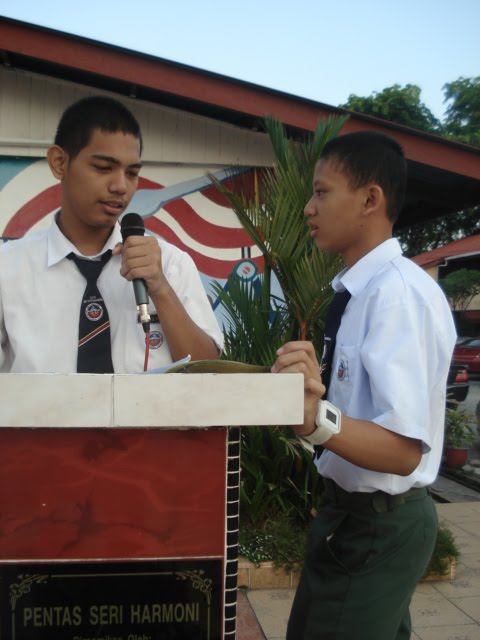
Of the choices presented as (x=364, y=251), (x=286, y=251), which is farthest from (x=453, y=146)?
(x=364, y=251)

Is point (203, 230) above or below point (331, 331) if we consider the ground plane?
above

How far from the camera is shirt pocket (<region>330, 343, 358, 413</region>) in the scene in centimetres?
163

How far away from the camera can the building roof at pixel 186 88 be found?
17.0ft

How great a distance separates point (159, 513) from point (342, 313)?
821 mm

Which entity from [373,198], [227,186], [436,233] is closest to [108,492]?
[373,198]

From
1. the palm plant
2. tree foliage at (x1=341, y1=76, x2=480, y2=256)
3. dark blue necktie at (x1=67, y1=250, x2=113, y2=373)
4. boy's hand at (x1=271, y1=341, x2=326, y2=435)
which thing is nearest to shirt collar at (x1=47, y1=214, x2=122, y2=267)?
dark blue necktie at (x1=67, y1=250, x2=113, y2=373)

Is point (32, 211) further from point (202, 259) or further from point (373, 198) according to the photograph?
point (373, 198)

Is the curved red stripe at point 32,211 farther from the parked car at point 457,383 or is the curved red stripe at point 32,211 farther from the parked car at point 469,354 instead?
the parked car at point 469,354

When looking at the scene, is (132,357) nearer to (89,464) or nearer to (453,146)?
(89,464)

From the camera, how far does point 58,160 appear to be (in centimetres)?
186

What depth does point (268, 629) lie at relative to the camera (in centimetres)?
336

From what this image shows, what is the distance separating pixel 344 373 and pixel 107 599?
0.77 meters

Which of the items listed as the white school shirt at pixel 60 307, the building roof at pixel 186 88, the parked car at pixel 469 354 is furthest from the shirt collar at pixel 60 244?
the parked car at pixel 469 354

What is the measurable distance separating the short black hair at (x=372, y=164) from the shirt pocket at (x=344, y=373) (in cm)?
41
